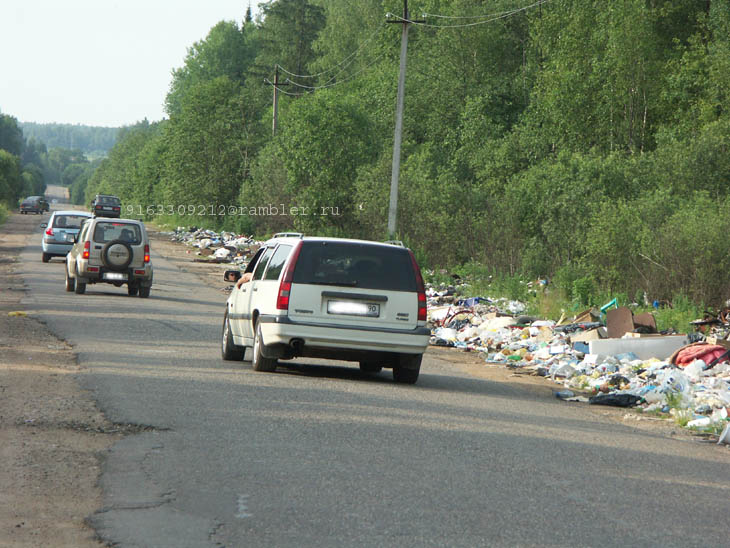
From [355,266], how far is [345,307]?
547 mm

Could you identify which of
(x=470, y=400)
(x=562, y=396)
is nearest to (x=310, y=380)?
(x=470, y=400)

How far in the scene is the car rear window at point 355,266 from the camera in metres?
13.1

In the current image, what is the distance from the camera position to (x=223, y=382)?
40.5 feet

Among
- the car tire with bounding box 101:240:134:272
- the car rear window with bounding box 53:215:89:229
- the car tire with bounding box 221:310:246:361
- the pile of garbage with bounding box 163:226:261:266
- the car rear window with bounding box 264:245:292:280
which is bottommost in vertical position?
the pile of garbage with bounding box 163:226:261:266

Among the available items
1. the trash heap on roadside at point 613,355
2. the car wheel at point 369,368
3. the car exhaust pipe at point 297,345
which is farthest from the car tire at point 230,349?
the trash heap on roadside at point 613,355

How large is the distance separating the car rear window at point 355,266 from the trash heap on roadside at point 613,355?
2770 millimetres

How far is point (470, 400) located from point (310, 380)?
2.04m

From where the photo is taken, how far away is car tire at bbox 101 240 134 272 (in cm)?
2511

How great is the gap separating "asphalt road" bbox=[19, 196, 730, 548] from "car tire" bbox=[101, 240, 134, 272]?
1098 centimetres

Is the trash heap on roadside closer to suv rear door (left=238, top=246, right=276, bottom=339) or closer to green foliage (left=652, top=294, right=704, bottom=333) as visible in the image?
green foliage (left=652, top=294, right=704, bottom=333)

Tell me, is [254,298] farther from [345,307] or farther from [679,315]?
[679,315]

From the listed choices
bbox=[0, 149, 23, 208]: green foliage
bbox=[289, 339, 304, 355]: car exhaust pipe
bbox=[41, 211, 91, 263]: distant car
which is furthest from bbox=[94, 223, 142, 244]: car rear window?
bbox=[0, 149, 23, 208]: green foliage

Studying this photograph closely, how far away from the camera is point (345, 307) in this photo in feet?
42.7

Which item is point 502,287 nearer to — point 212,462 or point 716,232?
point 716,232
